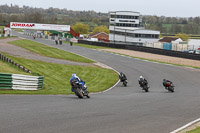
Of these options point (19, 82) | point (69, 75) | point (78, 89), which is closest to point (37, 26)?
point (69, 75)

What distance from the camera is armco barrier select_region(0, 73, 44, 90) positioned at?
18.6m

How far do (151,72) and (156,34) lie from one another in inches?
3301

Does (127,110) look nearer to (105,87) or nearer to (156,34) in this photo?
(105,87)

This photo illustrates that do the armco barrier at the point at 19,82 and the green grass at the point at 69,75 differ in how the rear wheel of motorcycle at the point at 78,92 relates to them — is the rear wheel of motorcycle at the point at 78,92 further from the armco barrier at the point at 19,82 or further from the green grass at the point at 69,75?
the green grass at the point at 69,75

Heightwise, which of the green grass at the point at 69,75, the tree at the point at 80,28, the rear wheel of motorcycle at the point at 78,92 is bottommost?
the green grass at the point at 69,75

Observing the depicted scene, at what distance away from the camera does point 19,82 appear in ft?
63.7

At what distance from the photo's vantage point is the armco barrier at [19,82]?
733 inches

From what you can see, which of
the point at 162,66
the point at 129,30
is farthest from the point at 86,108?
the point at 129,30

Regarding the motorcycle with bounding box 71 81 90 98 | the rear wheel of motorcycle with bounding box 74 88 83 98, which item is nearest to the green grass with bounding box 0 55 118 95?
the motorcycle with bounding box 71 81 90 98

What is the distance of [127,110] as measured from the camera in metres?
13.2

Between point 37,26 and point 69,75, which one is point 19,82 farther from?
point 37,26

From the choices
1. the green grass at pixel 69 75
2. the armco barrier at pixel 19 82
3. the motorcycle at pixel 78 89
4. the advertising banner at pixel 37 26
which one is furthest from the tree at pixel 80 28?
the motorcycle at pixel 78 89

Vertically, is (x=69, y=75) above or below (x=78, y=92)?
below

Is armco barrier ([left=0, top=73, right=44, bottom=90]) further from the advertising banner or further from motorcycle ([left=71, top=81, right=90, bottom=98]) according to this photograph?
the advertising banner
